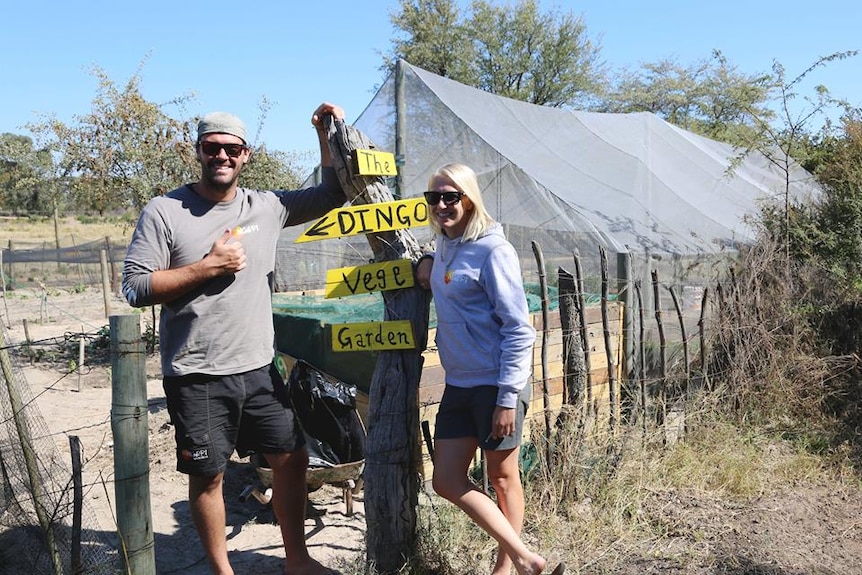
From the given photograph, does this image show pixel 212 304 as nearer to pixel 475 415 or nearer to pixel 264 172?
pixel 475 415

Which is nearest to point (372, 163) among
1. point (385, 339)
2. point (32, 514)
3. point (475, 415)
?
point (385, 339)

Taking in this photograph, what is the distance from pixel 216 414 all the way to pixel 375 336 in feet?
2.51

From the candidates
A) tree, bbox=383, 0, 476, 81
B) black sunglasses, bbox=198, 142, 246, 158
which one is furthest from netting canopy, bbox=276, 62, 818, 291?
tree, bbox=383, 0, 476, 81

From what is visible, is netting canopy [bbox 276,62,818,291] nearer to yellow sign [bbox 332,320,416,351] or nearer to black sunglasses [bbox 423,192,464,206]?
yellow sign [bbox 332,320,416,351]

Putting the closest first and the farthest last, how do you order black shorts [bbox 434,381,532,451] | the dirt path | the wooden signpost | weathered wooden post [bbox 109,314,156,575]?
weathered wooden post [bbox 109,314,156,575] < black shorts [bbox 434,381,532,451] < the wooden signpost < the dirt path

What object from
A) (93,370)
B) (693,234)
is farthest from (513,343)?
(93,370)

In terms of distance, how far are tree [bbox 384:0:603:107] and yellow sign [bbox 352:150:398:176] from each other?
2757cm

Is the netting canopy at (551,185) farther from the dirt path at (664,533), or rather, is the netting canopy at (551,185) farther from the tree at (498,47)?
the tree at (498,47)

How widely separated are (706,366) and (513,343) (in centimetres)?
364

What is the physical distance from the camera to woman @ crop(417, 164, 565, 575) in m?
2.62

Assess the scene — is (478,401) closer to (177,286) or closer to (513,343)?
(513,343)

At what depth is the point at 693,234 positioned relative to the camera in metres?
8.95

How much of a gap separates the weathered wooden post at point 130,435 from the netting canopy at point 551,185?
415 centimetres

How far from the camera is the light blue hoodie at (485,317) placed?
2.61m
